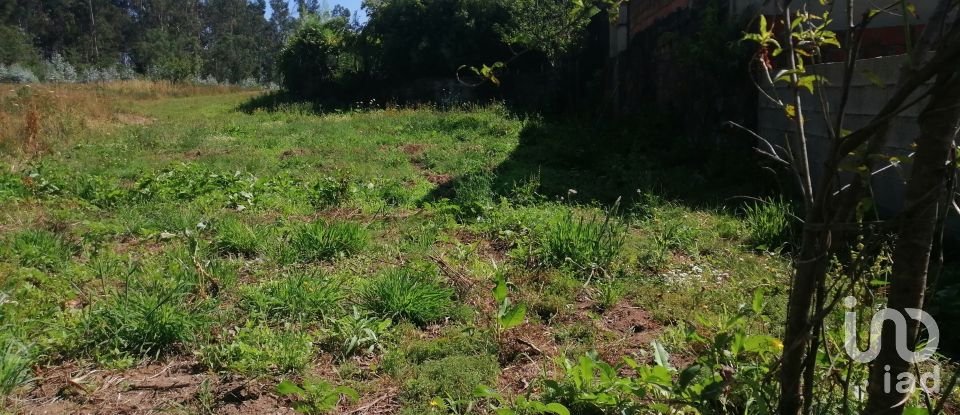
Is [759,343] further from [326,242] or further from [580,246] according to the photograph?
[326,242]

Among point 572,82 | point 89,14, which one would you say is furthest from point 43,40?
point 572,82

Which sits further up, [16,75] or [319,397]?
[16,75]

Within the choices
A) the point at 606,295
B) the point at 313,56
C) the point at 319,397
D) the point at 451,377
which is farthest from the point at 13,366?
the point at 313,56

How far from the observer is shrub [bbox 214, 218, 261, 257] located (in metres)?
4.38

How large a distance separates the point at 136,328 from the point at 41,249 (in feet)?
5.78

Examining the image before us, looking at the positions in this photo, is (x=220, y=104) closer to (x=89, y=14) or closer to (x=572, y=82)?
(x=572, y=82)

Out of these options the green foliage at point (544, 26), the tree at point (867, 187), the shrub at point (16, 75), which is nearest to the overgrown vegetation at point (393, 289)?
the tree at point (867, 187)

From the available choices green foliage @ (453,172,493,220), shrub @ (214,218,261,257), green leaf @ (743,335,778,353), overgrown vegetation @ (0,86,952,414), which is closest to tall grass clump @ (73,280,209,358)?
overgrown vegetation @ (0,86,952,414)

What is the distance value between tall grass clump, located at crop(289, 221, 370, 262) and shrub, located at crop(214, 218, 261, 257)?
26cm

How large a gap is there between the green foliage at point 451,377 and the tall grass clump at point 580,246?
127cm

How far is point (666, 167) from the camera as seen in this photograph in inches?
277

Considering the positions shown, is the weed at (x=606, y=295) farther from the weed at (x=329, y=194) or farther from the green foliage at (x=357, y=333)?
the weed at (x=329, y=194)

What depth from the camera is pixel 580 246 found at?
13.1 ft

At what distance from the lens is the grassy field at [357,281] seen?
2.67m
